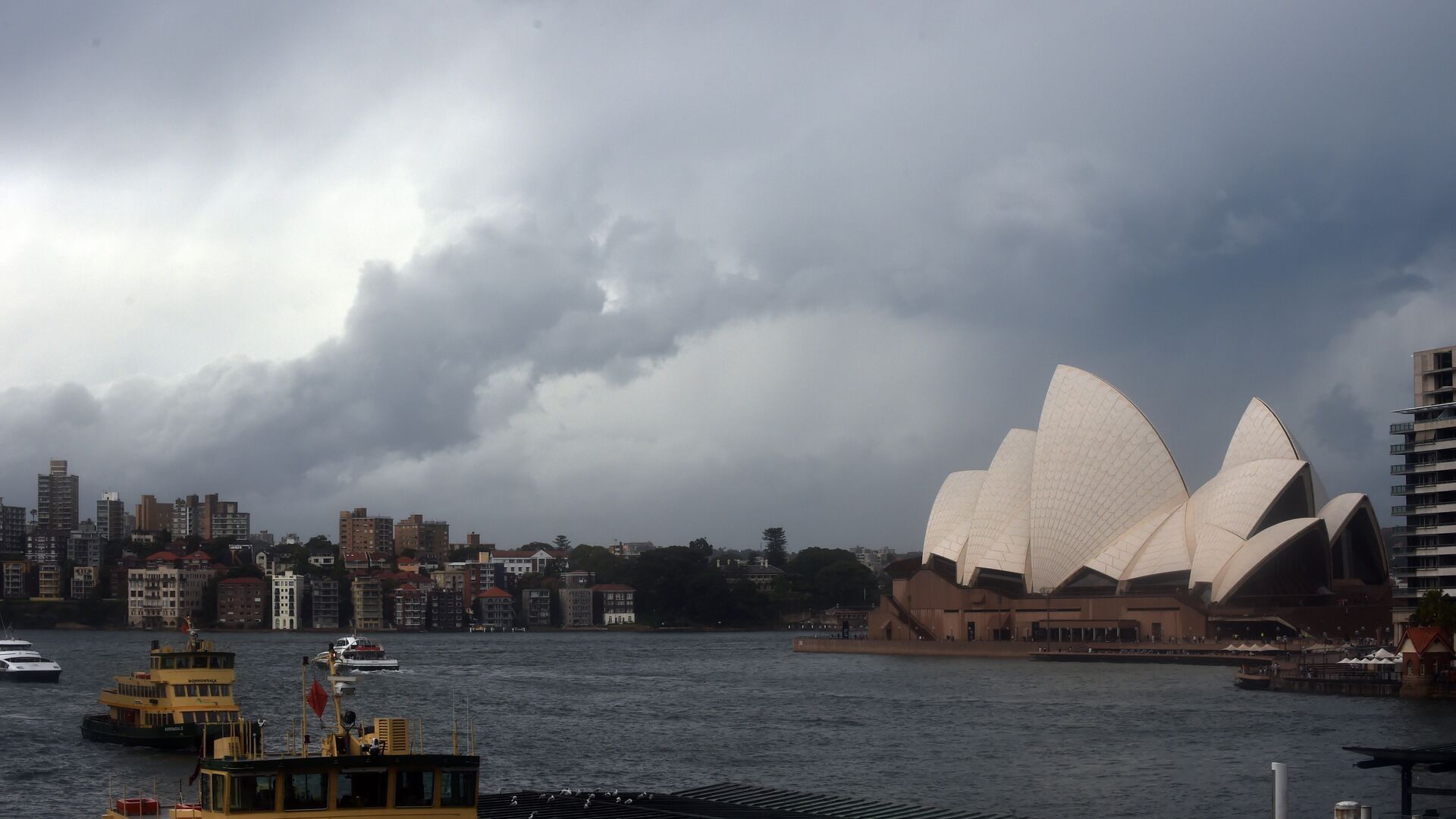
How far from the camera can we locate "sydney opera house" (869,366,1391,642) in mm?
64812

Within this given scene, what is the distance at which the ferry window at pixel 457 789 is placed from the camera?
11555 millimetres

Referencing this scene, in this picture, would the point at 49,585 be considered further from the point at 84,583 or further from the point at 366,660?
the point at 366,660

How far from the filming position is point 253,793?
447 inches

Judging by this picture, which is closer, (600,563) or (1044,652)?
(1044,652)

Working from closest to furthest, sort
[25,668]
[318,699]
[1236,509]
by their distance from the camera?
1. [318,699]
2. [25,668]
3. [1236,509]

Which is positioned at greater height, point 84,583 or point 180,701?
point 180,701

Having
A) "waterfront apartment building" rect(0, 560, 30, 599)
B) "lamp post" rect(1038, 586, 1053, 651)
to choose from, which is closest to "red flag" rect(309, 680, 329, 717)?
"lamp post" rect(1038, 586, 1053, 651)

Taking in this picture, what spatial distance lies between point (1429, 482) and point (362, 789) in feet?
181

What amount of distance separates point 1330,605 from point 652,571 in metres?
77.2

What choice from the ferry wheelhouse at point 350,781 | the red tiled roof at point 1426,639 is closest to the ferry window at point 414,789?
the ferry wheelhouse at point 350,781

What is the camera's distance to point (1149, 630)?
221 ft

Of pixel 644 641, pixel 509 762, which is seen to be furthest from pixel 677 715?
pixel 644 641

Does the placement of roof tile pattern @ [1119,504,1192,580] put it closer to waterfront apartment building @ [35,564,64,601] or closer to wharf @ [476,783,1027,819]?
wharf @ [476,783,1027,819]

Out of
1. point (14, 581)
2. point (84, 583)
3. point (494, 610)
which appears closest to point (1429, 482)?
point (494, 610)
